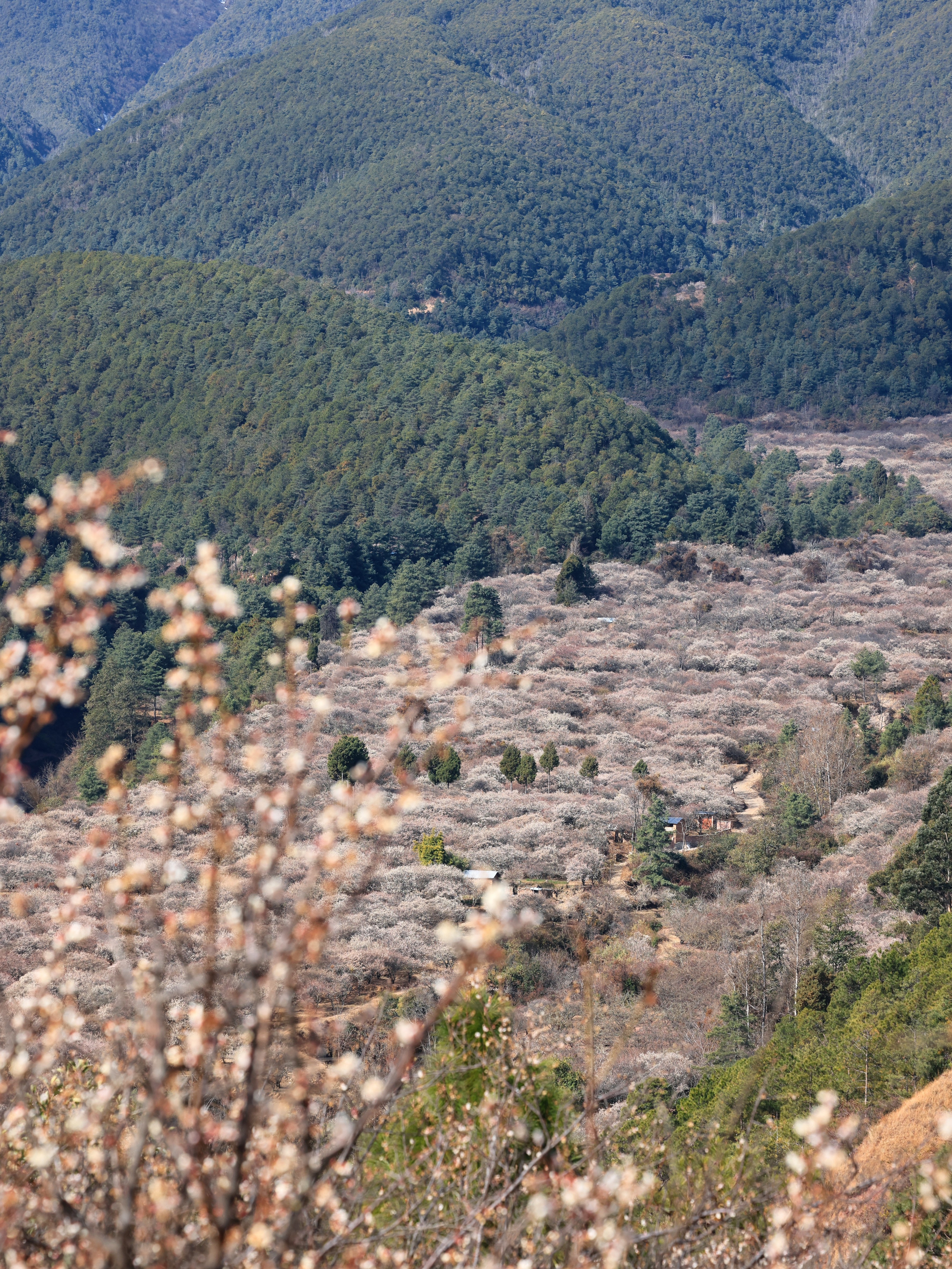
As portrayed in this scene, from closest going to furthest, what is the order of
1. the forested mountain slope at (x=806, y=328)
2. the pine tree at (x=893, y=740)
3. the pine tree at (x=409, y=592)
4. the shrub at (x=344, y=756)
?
the shrub at (x=344, y=756), the pine tree at (x=893, y=740), the pine tree at (x=409, y=592), the forested mountain slope at (x=806, y=328)

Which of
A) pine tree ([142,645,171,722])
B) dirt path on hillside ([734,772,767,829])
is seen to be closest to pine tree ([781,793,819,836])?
dirt path on hillside ([734,772,767,829])

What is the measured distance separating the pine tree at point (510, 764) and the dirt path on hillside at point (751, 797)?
28.8ft

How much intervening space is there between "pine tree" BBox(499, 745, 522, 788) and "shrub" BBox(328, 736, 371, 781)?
5.79 meters

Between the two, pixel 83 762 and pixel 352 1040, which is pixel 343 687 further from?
pixel 352 1040

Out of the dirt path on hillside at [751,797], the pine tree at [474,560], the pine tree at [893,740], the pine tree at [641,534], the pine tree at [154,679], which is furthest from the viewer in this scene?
the pine tree at [641,534]

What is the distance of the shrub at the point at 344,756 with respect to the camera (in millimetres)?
47656

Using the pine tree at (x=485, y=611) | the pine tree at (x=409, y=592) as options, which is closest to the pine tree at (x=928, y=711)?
the pine tree at (x=485, y=611)

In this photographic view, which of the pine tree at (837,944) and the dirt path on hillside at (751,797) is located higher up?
the pine tree at (837,944)

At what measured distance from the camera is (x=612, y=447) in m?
104

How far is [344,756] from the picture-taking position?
48.1m

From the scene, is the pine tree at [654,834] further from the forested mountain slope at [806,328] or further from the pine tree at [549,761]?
the forested mountain slope at [806,328]

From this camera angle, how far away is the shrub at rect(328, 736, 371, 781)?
47.7 m

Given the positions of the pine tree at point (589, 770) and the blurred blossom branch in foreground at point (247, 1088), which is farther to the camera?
the pine tree at point (589, 770)

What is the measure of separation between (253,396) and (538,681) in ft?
184
